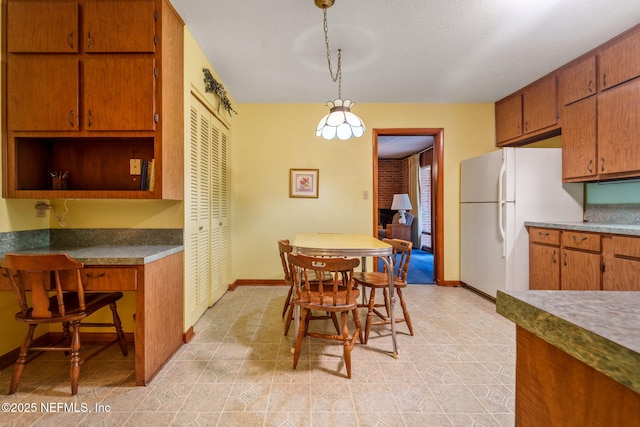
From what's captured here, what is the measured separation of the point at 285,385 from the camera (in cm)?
170

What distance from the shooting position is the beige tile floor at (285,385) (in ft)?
4.75

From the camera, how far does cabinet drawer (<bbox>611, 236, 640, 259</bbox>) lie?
198 cm

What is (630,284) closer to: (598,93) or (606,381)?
(598,93)

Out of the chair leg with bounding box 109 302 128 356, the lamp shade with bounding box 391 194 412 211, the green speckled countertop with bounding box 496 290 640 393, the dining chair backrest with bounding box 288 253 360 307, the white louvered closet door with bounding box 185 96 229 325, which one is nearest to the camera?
the green speckled countertop with bounding box 496 290 640 393

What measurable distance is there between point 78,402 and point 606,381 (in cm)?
226

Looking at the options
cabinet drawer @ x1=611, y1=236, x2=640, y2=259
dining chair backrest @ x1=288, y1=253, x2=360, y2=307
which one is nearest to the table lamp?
cabinet drawer @ x1=611, y1=236, x2=640, y2=259

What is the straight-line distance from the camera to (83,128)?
191 cm

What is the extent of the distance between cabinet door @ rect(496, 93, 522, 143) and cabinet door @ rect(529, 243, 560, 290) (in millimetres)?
1477

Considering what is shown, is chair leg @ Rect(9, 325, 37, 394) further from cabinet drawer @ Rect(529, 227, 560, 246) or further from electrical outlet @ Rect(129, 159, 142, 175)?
cabinet drawer @ Rect(529, 227, 560, 246)

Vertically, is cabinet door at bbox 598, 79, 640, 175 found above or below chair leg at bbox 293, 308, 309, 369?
above

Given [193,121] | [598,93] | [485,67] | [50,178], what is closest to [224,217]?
[193,121]

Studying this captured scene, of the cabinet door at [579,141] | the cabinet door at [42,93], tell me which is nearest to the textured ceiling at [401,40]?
the cabinet door at [579,141]

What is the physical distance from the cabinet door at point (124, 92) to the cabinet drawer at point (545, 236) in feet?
11.6

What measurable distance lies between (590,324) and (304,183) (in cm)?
346
